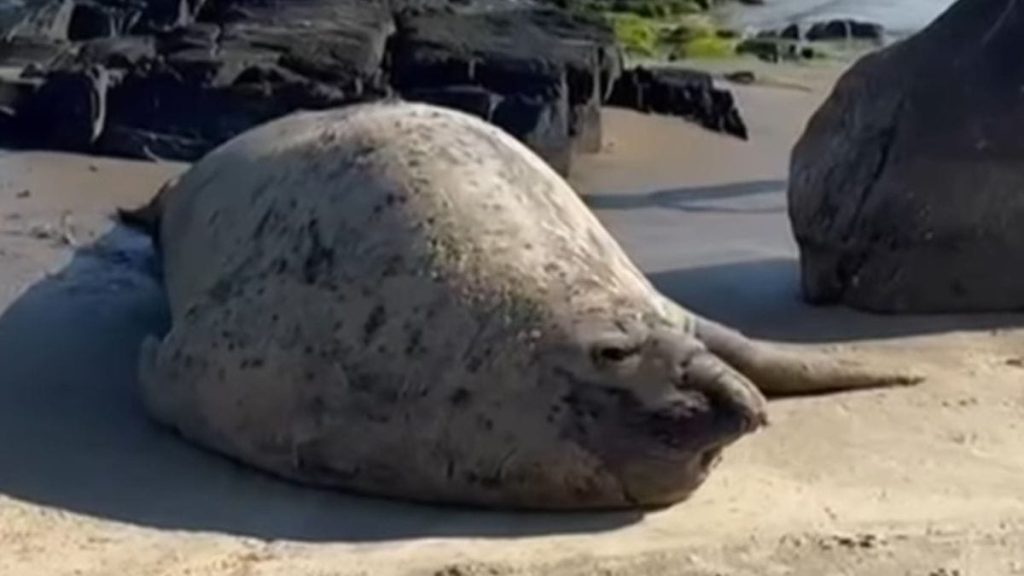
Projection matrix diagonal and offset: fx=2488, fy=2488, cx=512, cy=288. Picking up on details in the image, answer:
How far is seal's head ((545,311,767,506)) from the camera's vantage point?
5.31 m

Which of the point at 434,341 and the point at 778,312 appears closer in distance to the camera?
the point at 434,341

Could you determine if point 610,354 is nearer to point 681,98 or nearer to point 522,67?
point 522,67

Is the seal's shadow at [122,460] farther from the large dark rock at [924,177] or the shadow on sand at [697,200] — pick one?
the shadow on sand at [697,200]

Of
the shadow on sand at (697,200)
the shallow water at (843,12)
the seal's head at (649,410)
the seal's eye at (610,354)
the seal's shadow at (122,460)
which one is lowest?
the shallow water at (843,12)

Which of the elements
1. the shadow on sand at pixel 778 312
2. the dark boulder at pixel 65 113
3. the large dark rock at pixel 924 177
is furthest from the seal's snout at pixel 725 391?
the dark boulder at pixel 65 113

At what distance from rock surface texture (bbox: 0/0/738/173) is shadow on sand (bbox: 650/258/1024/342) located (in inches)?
73.7

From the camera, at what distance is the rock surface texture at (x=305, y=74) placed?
9.91 m

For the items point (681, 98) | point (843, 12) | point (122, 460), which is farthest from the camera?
point (843, 12)

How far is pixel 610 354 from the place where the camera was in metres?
5.38

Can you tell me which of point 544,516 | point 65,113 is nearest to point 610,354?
point 544,516

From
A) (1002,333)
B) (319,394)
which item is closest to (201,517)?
(319,394)

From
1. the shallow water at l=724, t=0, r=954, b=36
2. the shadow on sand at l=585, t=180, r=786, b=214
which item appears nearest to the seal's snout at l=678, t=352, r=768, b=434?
the shadow on sand at l=585, t=180, r=786, b=214

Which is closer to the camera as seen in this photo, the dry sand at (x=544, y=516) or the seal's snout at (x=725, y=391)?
the dry sand at (x=544, y=516)

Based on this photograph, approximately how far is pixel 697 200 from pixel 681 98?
1933 mm
